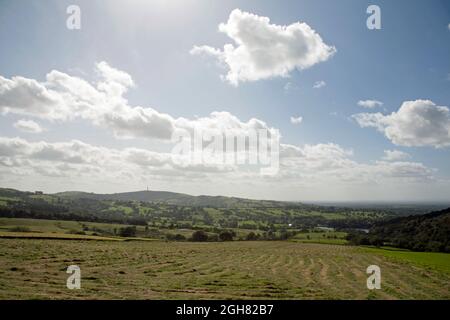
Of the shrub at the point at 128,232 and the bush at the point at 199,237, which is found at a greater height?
the shrub at the point at 128,232

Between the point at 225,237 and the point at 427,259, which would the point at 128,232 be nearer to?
the point at 225,237

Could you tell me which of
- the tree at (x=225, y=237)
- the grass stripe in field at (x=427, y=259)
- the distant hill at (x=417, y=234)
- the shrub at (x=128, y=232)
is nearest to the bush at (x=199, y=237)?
the tree at (x=225, y=237)

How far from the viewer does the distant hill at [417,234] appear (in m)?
95.2

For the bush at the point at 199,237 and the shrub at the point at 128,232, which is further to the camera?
the bush at the point at 199,237

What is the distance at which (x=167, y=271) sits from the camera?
87.1 feet

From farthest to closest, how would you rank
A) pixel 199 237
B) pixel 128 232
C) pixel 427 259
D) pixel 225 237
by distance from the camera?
1. pixel 225 237
2. pixel 199 237
3. pixel 128 232
4. pixel 427 259

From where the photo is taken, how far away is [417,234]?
411ft

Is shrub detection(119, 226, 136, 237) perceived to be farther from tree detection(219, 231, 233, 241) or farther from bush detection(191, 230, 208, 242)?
tree detection(219, 231, 233, 241)

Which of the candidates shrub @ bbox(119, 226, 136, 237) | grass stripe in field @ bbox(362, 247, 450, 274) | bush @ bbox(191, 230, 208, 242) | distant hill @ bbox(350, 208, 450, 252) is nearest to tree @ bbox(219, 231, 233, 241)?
bush @ bbox(191, 230, 208, 242)

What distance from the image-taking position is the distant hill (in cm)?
9516

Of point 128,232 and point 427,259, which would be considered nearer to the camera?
point 427,259

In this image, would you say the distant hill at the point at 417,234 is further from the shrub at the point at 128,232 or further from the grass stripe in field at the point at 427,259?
the shrub at the point at 128,232

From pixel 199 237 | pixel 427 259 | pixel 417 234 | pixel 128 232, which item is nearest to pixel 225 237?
pixel 199 237
